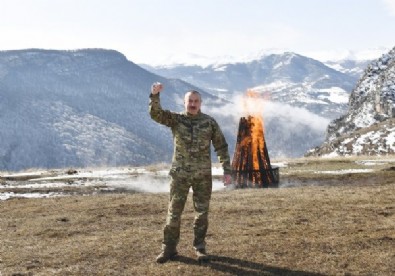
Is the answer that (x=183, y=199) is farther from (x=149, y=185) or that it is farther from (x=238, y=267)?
(x=149, y=185)

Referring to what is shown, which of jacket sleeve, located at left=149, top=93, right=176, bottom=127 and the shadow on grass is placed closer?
the shadow on grass

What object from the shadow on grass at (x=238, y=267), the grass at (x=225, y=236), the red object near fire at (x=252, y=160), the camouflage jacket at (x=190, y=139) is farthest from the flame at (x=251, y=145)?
the shadow on grass at (x=238, y=267)

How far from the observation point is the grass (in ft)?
31.3

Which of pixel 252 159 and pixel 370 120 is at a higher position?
pixel 370 120

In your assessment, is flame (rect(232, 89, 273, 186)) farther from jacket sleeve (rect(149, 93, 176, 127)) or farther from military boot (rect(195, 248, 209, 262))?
jacket sleeve (rect(149, 93, 176, 127))

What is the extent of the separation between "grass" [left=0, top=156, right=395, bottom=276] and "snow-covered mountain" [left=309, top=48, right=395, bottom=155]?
7487 cm

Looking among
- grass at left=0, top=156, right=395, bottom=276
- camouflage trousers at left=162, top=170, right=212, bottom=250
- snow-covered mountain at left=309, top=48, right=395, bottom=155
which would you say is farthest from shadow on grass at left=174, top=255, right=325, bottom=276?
snow-covered mountain at left=309, top=48, right=395, bottom=155

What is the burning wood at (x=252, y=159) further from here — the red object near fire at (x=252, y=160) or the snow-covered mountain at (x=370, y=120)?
the snow-covered mountain at (x=370, y=120)

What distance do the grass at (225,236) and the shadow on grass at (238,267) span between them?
0.02 meters

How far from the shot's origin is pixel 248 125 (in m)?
28.3

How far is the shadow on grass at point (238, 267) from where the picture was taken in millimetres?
9008

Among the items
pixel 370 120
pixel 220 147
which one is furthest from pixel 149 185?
pixel 370 120

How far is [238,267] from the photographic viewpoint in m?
9.34

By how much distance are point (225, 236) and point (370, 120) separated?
138715mm
